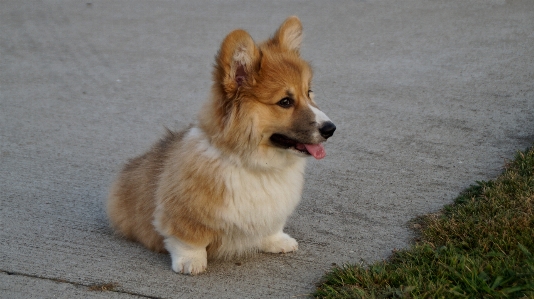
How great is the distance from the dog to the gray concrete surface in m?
0.27

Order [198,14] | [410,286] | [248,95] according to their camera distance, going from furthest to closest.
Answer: [198,14] → [248,95] → [410,286]

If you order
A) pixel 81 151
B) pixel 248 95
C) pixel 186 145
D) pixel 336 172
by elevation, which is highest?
pixel 248 95

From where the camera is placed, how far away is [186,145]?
4031mm

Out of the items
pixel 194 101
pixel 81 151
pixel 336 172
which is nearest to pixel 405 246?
pixel 336 172

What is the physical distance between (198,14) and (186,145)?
7.87 metres

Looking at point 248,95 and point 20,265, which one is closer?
point 248,95

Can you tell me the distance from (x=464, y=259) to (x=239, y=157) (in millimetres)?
1384

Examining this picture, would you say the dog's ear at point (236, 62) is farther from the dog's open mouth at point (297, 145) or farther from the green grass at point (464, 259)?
the green grass at point (464, 259)

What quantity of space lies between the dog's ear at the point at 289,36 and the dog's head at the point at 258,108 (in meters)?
0.32

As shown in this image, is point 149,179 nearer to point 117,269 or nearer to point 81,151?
point 117,269

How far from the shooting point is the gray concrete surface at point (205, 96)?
4.14 meters

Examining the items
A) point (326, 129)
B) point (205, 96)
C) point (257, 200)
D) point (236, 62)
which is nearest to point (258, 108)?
point (236, 62)

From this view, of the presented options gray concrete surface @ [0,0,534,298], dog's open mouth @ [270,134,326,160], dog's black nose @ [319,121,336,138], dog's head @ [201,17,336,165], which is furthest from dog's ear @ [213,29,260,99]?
gray concrete surface @ [0,0,534,298]

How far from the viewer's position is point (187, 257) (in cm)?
398
